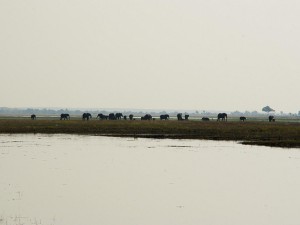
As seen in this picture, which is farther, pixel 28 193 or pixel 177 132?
pixel 177 132

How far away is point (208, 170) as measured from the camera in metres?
27.0

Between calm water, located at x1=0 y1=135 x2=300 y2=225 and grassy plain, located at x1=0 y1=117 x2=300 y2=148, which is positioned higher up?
grassy plain, located at x1=0 y1=117 x2=300 y2=148

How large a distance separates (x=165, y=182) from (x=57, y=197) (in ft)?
18.0

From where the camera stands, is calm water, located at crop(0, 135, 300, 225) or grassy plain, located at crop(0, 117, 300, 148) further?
grassy plain, located at crop(0, 117, 300, 148)

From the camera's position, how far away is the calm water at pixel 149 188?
1648 cm

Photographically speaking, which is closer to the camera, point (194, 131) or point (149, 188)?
point (149, 188)

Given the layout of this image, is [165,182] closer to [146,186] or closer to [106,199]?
[146,186]

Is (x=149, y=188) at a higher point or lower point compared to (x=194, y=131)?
lower

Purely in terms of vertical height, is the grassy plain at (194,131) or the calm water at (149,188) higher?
the grassy plain at (194,131)

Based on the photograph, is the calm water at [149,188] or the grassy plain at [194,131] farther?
the grassy plain at [194,131]

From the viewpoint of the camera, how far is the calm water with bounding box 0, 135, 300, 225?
16484mm

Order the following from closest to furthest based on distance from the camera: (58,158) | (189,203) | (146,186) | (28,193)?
(189,203)
(28,193)
(146,186)
(58,158)

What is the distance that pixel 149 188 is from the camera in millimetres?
21438

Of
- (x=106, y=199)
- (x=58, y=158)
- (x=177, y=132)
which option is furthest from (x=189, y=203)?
(x=177, y=132)
